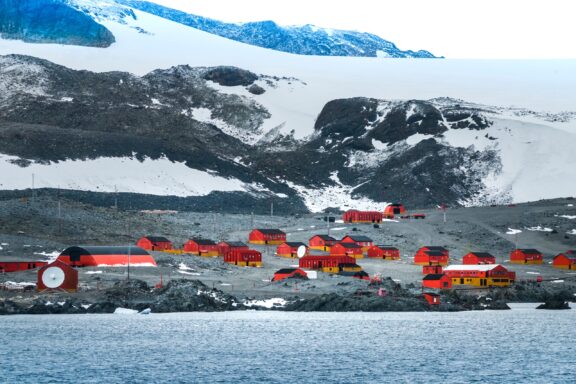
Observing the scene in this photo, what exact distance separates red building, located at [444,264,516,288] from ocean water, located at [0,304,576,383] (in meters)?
16.3

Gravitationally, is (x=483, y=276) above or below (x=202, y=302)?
above

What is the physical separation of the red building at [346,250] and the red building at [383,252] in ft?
6.04

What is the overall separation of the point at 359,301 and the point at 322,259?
22657 mm

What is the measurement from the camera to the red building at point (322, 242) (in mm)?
141875

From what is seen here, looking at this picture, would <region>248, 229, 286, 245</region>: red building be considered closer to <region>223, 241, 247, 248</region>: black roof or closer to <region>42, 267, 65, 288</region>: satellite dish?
<region>223, 241, 247, 248</region>: black roof

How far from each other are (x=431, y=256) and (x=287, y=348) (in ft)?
194

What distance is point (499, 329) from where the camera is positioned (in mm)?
90000

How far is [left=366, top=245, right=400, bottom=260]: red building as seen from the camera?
454ft

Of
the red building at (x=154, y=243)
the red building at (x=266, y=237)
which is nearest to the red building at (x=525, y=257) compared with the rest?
the red building at (x=266, y=237)

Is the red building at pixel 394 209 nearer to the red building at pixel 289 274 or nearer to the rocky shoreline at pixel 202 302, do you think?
the red building at pixel 289 274

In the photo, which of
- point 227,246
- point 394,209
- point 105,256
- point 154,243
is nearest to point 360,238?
point 227,246

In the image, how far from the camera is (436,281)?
116 meters

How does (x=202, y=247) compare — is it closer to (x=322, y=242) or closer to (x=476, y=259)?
(x=322, y=242)

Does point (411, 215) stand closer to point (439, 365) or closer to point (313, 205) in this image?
point (313, 205)
